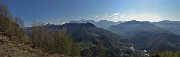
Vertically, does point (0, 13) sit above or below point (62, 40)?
above

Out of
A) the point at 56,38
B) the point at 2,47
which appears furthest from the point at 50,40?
the point at 2,47

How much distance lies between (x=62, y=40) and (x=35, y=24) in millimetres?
14223

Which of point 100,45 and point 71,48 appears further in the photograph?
point 100,45

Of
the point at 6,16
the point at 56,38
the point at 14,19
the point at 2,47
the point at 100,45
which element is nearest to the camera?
the point at 2,47

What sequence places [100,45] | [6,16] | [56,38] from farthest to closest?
[100,45] → [56,38] → [6,16]

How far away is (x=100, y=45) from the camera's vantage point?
479ft

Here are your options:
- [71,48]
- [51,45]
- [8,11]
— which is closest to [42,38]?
[51,45]

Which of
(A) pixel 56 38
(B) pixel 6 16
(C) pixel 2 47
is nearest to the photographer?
(C) pixel 2 47

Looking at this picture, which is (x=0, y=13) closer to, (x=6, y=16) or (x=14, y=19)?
(x=6, y=16)

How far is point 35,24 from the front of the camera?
12212 centimetres

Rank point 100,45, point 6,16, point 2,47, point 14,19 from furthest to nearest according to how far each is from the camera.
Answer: point 100,45, point 14,19, point 6,16, point 2,47

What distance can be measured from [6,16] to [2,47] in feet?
234

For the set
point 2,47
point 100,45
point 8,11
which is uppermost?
point 8,11

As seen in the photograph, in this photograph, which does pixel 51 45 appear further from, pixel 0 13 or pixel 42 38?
pixel 0 13
